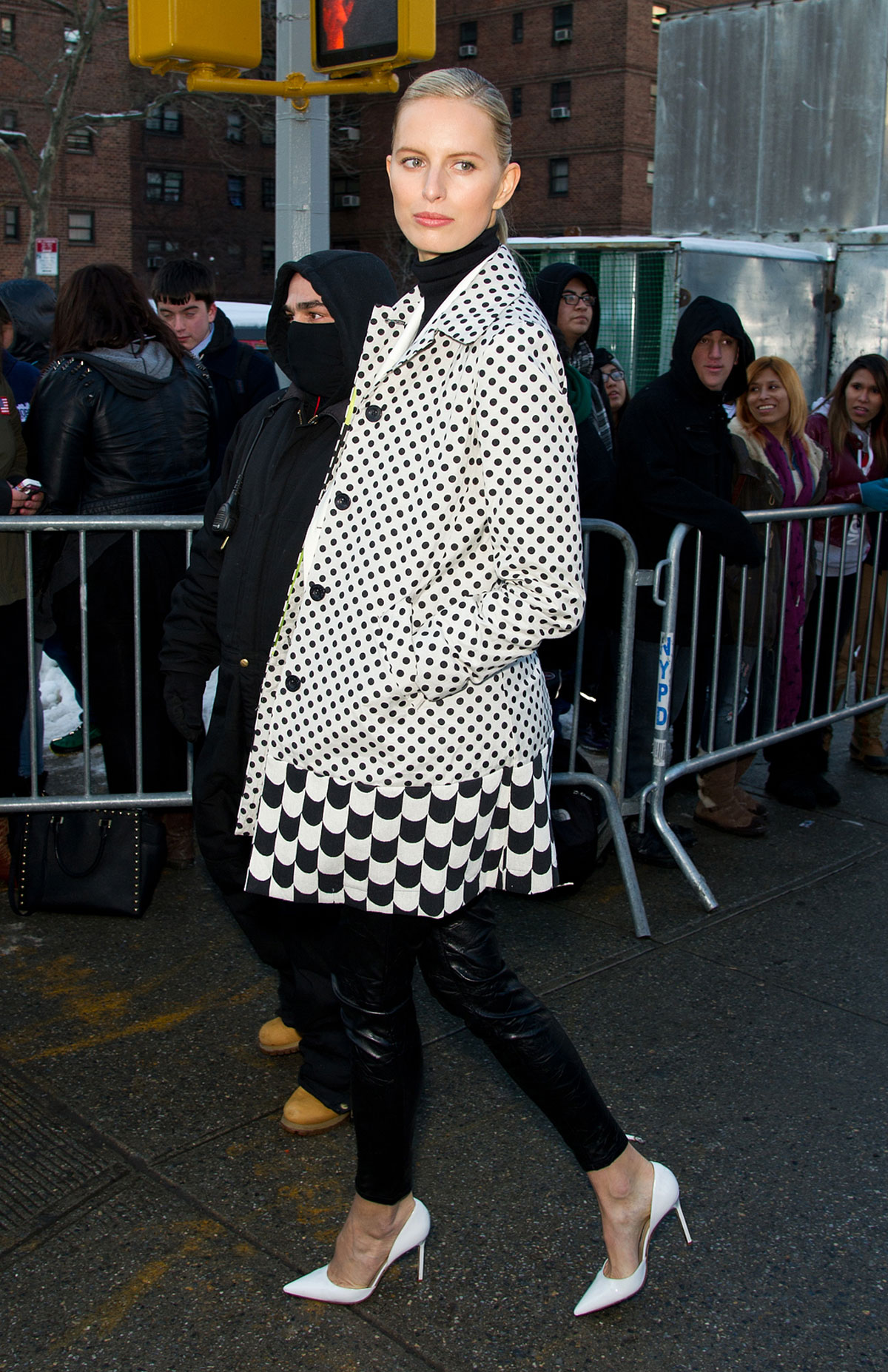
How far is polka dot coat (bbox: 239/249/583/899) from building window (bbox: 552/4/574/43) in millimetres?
55507

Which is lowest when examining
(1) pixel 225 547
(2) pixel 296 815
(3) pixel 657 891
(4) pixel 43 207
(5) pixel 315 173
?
(3) pixel 657 891

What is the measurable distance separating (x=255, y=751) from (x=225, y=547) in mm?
640

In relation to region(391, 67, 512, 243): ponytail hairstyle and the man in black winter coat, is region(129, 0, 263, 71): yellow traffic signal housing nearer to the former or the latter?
the man in black winter coat

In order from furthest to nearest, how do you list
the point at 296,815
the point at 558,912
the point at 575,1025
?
the point at 558,912, the point at 575,1025, the point at 296,815

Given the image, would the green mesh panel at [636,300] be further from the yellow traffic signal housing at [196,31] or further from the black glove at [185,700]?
the black glove at [185,700]

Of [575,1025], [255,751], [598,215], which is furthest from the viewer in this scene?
[598,215]

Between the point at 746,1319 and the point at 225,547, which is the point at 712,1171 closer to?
the point at 746,1319

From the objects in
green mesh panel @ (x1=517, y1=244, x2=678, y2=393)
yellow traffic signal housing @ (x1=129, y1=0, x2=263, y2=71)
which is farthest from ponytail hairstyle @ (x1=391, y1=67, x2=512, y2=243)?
green mesh panel @ (x1=517, y1=244, x2=678, y2=393)

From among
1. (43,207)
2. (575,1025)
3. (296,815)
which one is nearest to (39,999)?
(575,1025)

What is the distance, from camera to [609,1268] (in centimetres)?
260

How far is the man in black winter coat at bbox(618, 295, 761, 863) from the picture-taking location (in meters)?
4.95

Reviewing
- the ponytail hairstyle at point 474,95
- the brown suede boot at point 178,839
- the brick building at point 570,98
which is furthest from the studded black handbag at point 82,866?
the brick building at point 570,98

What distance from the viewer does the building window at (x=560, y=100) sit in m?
52.2

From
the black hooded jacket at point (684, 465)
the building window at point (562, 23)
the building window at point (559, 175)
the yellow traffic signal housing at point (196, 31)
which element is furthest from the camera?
the building window at point (559, 175)
